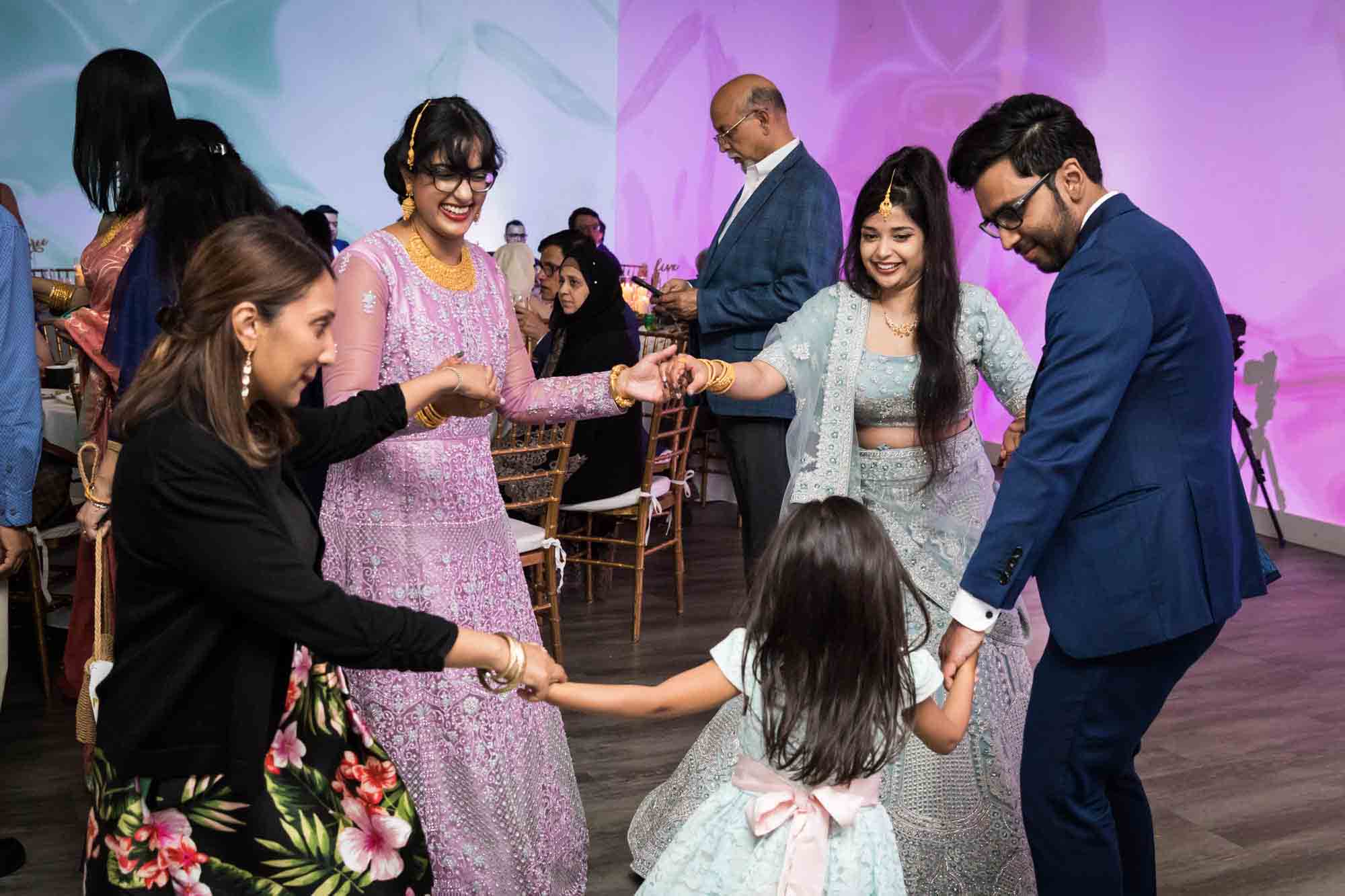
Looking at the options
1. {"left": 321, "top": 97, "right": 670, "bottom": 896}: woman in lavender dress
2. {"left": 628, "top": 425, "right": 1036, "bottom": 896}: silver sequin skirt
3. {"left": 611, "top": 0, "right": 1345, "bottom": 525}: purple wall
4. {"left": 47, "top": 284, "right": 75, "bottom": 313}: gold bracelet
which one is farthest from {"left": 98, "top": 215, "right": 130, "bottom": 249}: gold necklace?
{"left": 611, "top": 0, "right": 1345, "bottom": 525}: purple wall

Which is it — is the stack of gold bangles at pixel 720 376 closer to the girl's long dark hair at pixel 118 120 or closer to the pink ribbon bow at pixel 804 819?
the pink ribbon bow at pixel 804 819

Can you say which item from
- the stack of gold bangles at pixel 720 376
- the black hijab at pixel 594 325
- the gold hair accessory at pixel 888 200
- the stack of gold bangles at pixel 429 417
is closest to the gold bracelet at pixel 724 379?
the stack of gold bangles at pixel 720 376

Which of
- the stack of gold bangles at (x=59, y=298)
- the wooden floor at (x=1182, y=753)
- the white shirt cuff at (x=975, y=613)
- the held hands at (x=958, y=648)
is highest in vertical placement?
the stack of gold bangles at (x=59, y=298)

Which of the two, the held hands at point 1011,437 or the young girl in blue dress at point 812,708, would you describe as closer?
the young girl in blue dress at point 812,708

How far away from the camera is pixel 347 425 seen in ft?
6.79

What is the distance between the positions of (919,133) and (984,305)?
6.70 meters

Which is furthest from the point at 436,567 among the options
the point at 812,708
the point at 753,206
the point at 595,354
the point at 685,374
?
the point at 595,354

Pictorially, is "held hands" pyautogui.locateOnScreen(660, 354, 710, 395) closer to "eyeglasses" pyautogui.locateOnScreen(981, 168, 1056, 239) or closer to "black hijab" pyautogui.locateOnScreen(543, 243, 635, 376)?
"eyeglasses" pyautogui.locateOnScreen(981, 168, 1056, 239)

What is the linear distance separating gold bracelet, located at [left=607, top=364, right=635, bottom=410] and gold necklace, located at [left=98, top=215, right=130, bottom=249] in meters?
1.08

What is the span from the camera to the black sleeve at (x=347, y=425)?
2.01 meters

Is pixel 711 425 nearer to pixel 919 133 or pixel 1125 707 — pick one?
pixel 919 133

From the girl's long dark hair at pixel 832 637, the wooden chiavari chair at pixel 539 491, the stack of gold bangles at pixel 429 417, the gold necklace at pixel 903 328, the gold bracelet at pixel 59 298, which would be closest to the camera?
the girl's long dark hair at pixel 832 637

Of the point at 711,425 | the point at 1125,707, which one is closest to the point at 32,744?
the point at 1125,707

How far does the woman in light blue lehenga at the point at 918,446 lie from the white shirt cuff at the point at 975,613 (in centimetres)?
67
